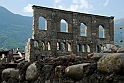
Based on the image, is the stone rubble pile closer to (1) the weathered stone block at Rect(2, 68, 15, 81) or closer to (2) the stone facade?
(1) the weathered stone block at Rect(2, 68, 15, 81)

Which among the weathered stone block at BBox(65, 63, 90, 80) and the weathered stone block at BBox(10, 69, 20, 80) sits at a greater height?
the weathered stone block at BBox(65, 63, 90, 80)

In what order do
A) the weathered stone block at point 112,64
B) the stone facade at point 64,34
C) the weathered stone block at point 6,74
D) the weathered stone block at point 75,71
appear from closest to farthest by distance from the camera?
the weathered stone block at point 112,64 → the weathered stone block at point 75,71 → the weathered stone block at point 6,74 → the stone facade at point 64,34

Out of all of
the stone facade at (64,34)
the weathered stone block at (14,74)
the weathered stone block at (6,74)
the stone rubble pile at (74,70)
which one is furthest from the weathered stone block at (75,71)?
the stone facade at (64,34)

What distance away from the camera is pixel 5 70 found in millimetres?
5230

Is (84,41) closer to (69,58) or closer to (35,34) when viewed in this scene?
(35,34)

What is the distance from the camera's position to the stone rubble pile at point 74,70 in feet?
8.38

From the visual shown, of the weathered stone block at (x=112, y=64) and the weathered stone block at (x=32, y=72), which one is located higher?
the weathered stone block at (x=112, y=64)

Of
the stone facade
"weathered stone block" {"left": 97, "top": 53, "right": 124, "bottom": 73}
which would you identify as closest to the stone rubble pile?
"weathered stone block" {"left": 97, "top": 53, "right": 124, "bottom": 73}

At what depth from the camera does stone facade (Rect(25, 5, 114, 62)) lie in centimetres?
3503

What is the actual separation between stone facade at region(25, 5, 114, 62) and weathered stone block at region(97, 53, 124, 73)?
3111cm

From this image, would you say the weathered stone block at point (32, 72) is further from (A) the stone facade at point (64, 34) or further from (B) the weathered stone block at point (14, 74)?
(A) the stone facade at point (64, 34)

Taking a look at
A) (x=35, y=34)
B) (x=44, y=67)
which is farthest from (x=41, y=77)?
(x=35, y=34)

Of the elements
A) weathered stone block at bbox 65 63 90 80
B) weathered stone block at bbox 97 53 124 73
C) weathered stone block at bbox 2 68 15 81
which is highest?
weathered stone block at bbox 97 53 124 73

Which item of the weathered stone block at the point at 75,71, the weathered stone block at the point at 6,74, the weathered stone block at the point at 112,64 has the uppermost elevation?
the weathered stone block at the point at 112,64
